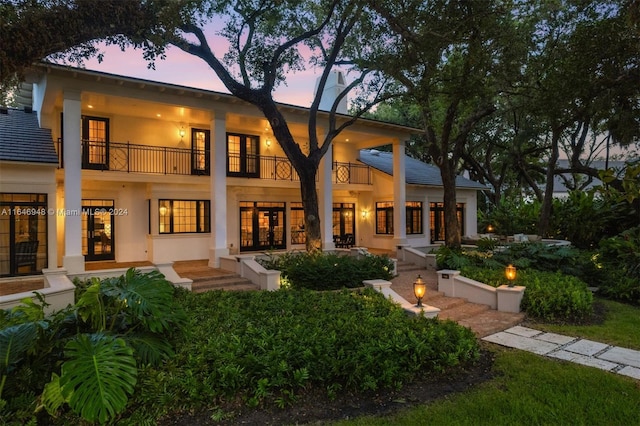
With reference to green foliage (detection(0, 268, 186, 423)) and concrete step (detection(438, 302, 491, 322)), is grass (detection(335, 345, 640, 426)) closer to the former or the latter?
green foliage (detection(0, 268, 186, 423))

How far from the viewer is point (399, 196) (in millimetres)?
17500

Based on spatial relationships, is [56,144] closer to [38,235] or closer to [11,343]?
[38,235]

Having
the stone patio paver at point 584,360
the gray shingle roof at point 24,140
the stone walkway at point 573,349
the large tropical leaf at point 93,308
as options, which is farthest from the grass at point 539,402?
the gray shingle roof at point 24,140

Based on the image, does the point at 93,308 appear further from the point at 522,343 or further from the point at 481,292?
the point at 481,292

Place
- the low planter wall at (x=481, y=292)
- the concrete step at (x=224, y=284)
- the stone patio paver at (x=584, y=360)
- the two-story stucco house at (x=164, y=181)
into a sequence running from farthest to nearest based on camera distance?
the two-story stucco house at (x=164, y=181) → the concrete step at (x=224, y=284) → the low planter wall at (x=481, y=292) → the stone patio paver at (x=584, y=360)

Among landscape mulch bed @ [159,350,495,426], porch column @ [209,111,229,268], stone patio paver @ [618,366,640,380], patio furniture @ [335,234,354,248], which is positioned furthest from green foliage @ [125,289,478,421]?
patio furniture @ [335,234,354,248]

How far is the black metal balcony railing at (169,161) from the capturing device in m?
12.8

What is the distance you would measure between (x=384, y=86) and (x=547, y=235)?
38.0 ft

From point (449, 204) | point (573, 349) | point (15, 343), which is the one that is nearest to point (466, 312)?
point (573, 349)

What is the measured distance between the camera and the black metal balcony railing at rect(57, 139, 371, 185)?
42.1 feet

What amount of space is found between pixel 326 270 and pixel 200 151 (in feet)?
25.5

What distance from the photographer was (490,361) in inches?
223

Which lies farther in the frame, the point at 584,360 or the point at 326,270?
the point at 326,270

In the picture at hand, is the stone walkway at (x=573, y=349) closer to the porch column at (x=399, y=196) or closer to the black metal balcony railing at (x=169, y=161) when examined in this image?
the porch column at (x=399, y=196)
